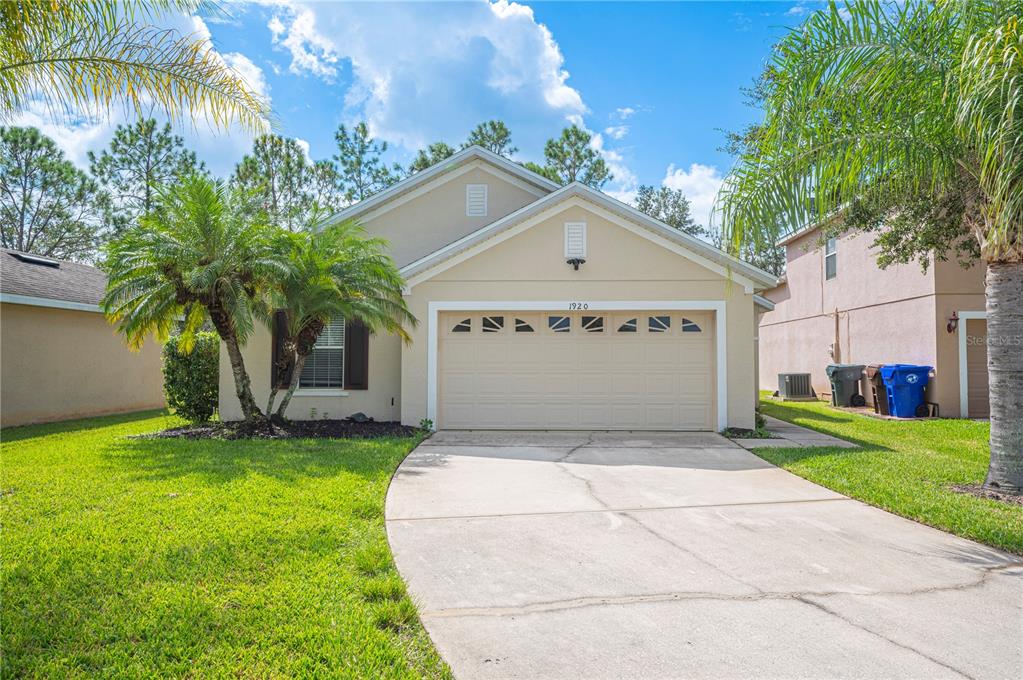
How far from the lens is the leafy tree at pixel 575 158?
28.0 metres

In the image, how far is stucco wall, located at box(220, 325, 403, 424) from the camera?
1179 cm

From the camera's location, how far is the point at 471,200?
44.8ft

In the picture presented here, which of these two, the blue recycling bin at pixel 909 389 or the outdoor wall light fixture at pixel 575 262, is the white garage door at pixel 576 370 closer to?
the outdoor wall light fixture at pixel 575 262

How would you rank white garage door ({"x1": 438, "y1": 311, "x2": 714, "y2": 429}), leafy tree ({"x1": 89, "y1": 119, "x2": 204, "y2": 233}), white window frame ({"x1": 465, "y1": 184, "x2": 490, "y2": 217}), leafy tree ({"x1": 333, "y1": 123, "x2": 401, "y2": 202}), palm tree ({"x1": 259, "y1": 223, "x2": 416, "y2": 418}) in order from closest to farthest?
palm tree ({"x1": 259, "y1": 223, "x2": 416, "y2": 418}) < white garage door ({"x1": 438, "y1": 311, "x2": 714, "y2": 429}) < white window frame ({"x1": 465, "y1": 184, "x2": 490, "y2": 217}) < leafy tree ({"x1": 89, "y1": 119, "x2": 204, "y2": 233}) < leafy tree ({"x1": 333, "y1": 123, "x2": 401, "y2": 202})

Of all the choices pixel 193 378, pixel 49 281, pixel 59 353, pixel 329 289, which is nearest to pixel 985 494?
pixel 329 289

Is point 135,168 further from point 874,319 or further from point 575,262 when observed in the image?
point 874,319

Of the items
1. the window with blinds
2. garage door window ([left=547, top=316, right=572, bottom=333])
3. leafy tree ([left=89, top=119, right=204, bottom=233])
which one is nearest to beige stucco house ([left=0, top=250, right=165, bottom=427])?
the window with blinds

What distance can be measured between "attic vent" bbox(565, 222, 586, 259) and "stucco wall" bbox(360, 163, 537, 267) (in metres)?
3.21

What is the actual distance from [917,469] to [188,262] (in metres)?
10.8

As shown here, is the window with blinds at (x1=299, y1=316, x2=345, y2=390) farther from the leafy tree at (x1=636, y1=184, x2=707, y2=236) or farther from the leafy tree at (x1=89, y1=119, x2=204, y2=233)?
the leafy tree at (x1=636, y1=184, x2=707, y2=236)

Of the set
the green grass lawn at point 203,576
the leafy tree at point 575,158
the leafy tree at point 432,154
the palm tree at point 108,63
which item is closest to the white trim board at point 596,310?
the green grass lawn at point 203,576

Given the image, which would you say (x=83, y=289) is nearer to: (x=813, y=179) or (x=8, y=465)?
(x=8, y=465)

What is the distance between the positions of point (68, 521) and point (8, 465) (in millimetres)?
3714

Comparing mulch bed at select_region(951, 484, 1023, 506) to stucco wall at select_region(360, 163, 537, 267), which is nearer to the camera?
mulch bed at select_region(951, 484, 1023, 506)
